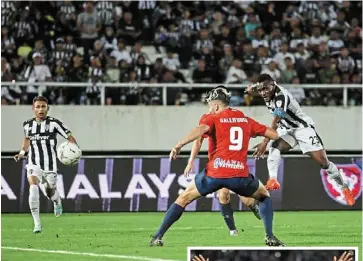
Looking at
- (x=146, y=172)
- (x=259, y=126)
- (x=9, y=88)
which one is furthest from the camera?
(x=9, y=88)

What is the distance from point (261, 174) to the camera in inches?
744

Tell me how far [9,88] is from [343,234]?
9318mm

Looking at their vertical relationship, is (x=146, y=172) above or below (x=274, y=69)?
below

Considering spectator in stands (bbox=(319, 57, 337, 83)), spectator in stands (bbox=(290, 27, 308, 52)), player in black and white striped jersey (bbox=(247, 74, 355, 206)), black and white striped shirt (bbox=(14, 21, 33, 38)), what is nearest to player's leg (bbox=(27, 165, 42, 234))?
player in black and white striped jersey (bbox=(247, 74, 355, 206))

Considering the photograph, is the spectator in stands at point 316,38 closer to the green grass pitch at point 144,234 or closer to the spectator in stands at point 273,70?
the spectator in stands at point 273,70

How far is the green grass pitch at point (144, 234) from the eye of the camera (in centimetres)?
1135

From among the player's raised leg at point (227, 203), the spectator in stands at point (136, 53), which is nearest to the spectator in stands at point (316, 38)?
the spectator in stands at point (136, 53)

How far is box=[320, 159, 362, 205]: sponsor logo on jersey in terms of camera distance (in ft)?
62.0

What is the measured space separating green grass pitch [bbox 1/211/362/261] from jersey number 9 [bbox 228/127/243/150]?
1.24 meters

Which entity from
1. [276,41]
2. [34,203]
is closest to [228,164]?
[34,203]

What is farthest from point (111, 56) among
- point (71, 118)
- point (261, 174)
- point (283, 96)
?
point (283, 96)

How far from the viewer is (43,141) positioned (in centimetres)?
1441

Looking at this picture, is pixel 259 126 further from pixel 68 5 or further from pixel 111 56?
pixel 68 5

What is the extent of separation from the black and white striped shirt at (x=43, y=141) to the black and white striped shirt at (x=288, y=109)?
2918 mm
